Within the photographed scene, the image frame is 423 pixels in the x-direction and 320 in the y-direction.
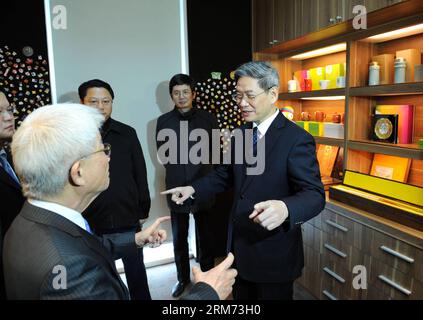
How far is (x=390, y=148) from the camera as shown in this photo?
2.22m

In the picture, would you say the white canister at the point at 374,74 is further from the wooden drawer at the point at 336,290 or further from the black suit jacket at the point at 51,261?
the black suit jacket at the point at 51,261

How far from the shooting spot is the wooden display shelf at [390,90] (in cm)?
196

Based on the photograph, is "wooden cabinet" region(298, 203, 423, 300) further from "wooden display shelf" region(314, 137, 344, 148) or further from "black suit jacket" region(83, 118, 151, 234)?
"black suit jacket" region(83, 118, 151, 234)

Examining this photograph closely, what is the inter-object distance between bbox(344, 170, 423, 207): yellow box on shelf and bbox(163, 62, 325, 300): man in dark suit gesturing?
2.83ft

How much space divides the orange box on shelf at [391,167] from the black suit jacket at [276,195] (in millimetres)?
1269

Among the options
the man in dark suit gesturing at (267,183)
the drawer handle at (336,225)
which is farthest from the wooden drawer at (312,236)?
the man in dark suit gesturing at (267,183)

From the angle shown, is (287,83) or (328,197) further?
(287,83)

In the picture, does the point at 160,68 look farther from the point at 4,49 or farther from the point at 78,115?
the point at 78,115

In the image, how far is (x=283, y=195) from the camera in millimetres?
1538

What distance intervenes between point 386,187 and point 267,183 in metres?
1.09

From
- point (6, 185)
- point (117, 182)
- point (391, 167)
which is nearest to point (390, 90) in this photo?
point (391, 167)
